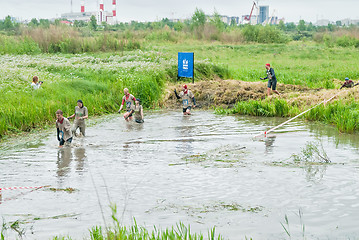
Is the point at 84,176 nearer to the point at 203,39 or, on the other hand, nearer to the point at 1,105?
the point at 1,105

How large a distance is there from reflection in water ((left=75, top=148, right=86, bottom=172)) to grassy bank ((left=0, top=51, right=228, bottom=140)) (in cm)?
343

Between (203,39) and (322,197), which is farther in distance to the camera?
(203,39)

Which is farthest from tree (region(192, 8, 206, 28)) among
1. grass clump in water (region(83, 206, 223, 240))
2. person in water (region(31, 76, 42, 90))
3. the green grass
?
grass clump in water (region(83, 206, 223, 240))

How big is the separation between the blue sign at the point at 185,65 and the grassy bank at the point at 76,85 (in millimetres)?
578

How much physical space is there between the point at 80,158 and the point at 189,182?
3.66 m

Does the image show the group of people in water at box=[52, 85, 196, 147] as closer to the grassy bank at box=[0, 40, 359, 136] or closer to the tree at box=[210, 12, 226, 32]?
the grassy bank at box=[0, 40, 359, 136]

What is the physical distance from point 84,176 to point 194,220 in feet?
11.9

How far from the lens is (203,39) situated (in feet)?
184

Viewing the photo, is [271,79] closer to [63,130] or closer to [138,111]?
[138,111]

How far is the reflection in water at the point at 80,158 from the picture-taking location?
11633mm

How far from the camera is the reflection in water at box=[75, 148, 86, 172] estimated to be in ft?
38.2

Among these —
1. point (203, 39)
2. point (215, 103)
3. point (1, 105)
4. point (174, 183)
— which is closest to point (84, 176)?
point (174, 183)

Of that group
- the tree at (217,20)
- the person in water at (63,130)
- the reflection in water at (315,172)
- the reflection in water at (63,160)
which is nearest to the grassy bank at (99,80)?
the person in water at (63,130)

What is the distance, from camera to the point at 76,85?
21.8 metres
